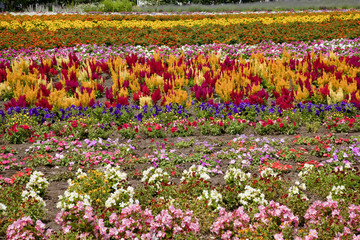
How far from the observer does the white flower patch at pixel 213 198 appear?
3.98 meters

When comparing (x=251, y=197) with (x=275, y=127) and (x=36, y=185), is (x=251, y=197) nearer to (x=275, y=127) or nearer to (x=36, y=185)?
(x=275, y=127)

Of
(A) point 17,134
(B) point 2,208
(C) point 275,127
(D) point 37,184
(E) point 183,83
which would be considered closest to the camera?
(B) point 2,208

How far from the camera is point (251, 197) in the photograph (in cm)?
402

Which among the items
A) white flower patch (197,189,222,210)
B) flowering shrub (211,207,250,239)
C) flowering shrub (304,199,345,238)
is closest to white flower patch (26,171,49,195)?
white flower patch (197,189,222,210)

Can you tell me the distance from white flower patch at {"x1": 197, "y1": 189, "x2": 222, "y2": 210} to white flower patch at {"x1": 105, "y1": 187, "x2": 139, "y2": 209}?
76 centimetres

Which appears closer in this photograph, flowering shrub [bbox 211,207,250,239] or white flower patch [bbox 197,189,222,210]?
flowering shrub [bbox 211,207,250,239]

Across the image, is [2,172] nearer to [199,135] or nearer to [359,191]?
[199,135]

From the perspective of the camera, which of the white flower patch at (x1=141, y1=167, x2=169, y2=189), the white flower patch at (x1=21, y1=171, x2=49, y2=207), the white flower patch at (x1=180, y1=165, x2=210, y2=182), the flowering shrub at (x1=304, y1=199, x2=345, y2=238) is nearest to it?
the flowering shrub at (x1=304, y1=199, x2=345, y2=238)

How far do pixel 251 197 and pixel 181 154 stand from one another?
1.56 m

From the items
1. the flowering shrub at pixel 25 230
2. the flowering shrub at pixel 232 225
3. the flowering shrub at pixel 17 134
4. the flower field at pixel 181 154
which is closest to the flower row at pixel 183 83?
the flower field at pixel 181 154

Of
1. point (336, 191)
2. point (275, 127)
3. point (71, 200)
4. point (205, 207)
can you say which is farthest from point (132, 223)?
point (275, 127)

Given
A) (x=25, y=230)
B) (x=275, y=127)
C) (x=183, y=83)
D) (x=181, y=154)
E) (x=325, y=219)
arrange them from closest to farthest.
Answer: (x=25, y=230) → (x=325, y=219) → (x=181, y=154) → (x=275, y=127) → (x=183, y=83)

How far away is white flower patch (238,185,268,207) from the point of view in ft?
13.0

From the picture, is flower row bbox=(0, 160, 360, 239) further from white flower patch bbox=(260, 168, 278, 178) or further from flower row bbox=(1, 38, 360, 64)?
flower row bbox=(1, 38, 360, 64)
